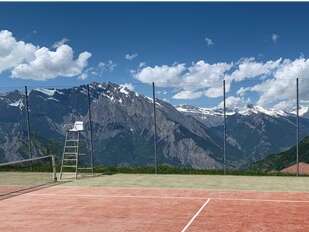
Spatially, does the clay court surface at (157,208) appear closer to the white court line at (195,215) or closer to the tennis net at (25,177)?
the white court line at (195,215)

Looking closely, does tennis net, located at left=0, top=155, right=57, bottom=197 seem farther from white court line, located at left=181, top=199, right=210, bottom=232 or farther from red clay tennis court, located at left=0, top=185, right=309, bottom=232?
white court line, located at left=181, top=199, right=210, bottom=232

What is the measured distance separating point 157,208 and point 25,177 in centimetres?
1100

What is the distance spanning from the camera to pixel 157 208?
13.1m

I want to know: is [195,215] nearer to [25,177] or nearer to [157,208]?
[157,208]

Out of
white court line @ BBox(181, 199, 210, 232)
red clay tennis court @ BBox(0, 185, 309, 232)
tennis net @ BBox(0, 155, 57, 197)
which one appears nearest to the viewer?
white court line @ BBox(181, 199, 210, 232)

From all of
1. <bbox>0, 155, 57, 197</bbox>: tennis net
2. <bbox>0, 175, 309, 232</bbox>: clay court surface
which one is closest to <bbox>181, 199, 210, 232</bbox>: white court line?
<bbox>0, 175, 309, 232</bbox>: clay court surface

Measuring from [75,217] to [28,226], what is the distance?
1.27 m

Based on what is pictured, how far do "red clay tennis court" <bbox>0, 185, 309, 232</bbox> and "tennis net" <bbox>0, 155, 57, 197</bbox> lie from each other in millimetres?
1538

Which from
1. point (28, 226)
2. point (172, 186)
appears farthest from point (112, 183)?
point (28, 226)

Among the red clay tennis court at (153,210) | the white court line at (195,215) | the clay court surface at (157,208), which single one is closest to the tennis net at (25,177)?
the clay court surface at (157,208)

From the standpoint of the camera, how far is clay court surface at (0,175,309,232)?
35.6ft

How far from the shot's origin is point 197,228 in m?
10.5

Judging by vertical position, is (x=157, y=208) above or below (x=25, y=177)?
above

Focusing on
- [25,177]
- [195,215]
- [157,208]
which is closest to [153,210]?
[157,208]
